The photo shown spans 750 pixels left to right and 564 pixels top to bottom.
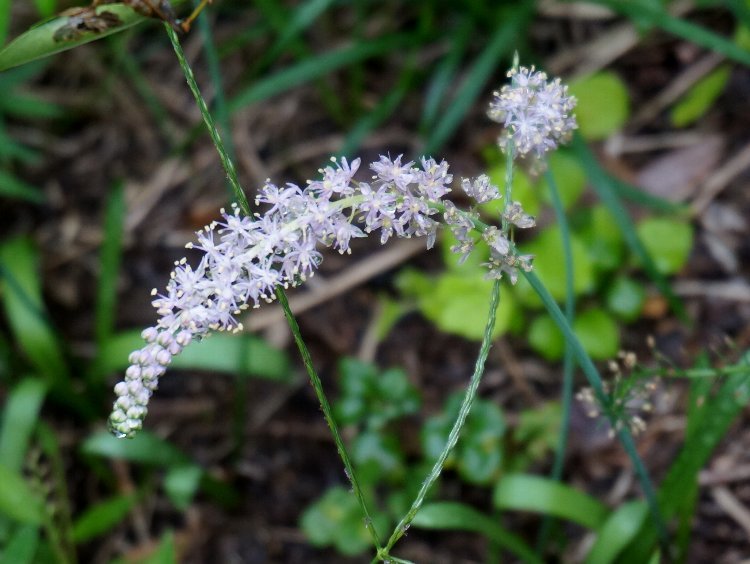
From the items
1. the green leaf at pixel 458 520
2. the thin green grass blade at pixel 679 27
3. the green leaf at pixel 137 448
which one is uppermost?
the thin green grass blade at pixel 679 27

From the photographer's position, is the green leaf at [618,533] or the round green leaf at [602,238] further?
the round green leaf at [602,238]

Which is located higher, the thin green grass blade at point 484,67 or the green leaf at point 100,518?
the thin green grass blade at point 484,67

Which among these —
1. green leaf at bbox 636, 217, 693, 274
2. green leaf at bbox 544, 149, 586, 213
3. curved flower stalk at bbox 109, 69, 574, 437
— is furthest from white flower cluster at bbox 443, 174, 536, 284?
green leaf at bbox 544, 149, 586, 213

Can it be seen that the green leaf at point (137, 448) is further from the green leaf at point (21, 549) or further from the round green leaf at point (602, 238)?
the round green leaf at point (602, 238)

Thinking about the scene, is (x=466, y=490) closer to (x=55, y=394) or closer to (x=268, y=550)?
(x=268, y=550)

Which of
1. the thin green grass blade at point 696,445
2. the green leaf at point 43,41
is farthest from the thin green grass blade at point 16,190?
the thin green grass blade at point 696,445

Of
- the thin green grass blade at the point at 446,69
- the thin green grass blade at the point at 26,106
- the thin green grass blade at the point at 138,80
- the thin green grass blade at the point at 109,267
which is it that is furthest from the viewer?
the thin green grass blade at the point at 138,80

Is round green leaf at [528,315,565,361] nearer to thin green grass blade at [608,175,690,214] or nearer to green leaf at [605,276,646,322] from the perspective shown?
green leaf at [605,276,646,322]
